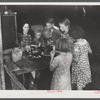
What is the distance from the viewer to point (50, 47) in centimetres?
160

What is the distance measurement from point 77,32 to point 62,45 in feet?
0.47

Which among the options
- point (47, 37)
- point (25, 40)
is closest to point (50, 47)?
point (47, 37)

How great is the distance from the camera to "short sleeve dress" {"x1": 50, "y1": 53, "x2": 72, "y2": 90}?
1.59 meters

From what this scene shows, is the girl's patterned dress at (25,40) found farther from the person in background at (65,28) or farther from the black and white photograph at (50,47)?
the person in background at (65,28)

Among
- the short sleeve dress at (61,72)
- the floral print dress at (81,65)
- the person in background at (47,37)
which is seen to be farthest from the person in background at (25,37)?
the floral print dress at (81,65)

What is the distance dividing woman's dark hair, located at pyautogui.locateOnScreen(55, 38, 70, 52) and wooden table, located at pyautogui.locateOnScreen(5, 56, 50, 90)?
4.2 inches

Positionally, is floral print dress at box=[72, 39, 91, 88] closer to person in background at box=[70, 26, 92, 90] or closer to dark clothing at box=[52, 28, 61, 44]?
person in background at box=[70, 26, 92, 90]

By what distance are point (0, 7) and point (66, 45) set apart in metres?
0.55

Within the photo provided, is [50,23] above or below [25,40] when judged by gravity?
above

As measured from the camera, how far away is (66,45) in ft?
5.22

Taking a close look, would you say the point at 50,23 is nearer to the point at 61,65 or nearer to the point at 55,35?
the point at 55,35

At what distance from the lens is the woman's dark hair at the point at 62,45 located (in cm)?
159

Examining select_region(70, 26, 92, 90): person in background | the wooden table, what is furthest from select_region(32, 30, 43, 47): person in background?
select_region(70, 26, 92, 90): person in background

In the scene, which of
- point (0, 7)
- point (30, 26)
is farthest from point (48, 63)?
point (0, 7)
